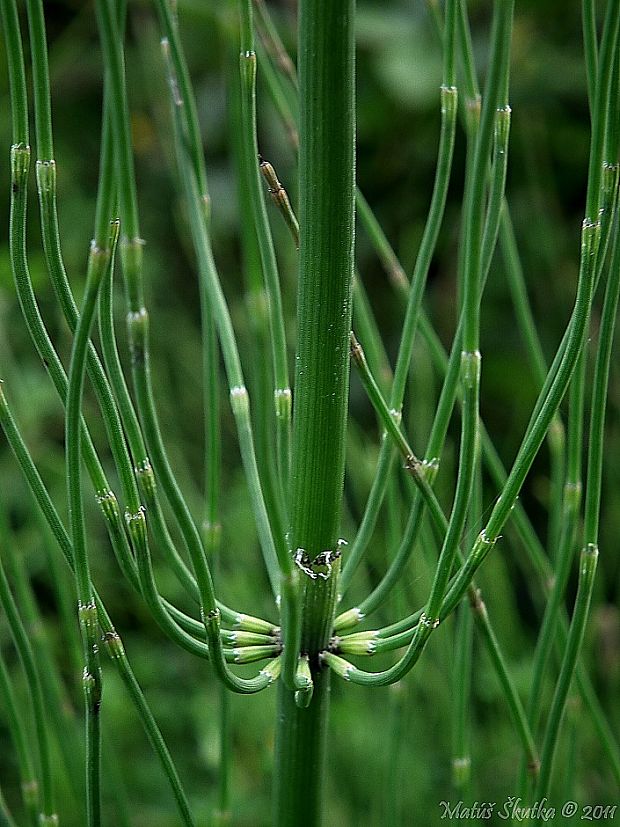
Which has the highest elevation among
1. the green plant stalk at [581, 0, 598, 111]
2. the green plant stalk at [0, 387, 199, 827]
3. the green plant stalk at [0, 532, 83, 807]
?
the green plant stalk at [581, 0, 598, 111]

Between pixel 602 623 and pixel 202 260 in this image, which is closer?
pixel 202 260

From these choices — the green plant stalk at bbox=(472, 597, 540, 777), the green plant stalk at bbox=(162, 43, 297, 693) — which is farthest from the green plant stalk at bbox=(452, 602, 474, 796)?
the green plant stalk at bbox=(162, 43, 297, 693)

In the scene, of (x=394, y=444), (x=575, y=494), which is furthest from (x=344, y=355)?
(x=575, y=494)

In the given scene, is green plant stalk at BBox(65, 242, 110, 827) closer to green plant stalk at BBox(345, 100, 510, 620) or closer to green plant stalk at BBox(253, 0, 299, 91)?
green plant stalk at BBox(345, 100, 510, 620)

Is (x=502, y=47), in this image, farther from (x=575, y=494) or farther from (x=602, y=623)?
(x=602, y=623)

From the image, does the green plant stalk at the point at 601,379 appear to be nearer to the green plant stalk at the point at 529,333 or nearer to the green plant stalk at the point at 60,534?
the green plant stalk at the point at 529,333
